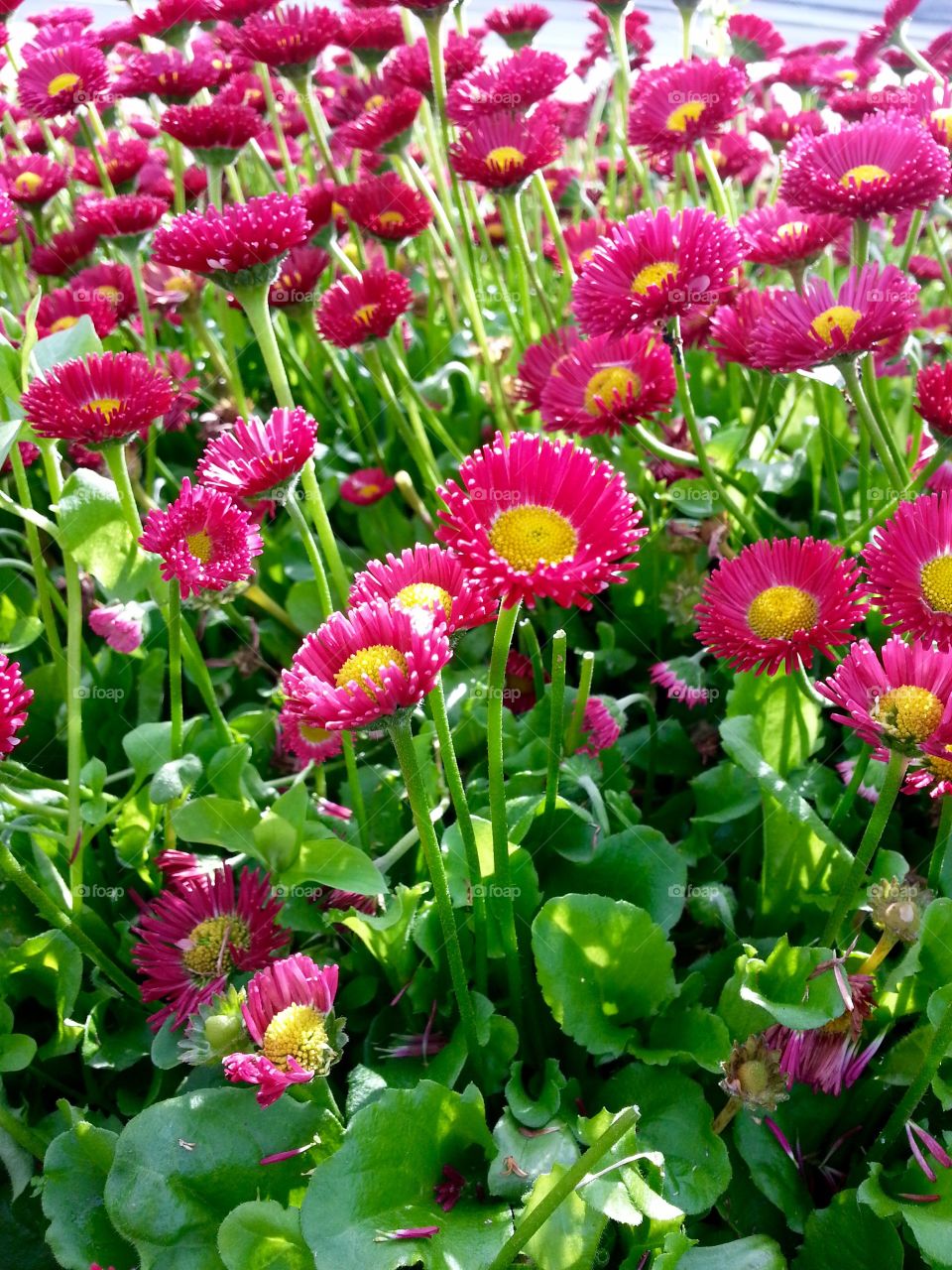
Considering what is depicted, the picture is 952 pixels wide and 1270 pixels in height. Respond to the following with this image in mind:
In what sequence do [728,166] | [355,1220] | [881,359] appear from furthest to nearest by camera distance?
[728,166] → [881,359] → [355,1220]

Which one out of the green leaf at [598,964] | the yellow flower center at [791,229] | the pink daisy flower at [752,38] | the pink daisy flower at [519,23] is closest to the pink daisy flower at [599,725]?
the green leaf at [598,964]

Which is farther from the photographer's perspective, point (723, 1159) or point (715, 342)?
point (715, 342)

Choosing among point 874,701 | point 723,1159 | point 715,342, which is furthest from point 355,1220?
point 715,342

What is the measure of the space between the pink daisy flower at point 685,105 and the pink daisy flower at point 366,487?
63cm

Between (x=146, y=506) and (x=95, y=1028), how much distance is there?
0.65 meters

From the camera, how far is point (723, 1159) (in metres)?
0.89

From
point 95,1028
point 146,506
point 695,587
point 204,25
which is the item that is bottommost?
point 95,1028

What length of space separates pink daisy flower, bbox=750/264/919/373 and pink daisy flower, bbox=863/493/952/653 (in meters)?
0.22

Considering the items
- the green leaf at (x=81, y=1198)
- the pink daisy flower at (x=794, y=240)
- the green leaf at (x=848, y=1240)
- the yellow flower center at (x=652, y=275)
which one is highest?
the yellow flower center at (x=652, y=275)

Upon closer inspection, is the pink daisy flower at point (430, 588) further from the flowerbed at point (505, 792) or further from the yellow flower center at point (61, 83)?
the yellow flower center at point (61, 83)

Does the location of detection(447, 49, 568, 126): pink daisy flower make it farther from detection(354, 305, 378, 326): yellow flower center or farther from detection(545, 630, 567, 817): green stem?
detection(545, 630, 567, 817): green stem

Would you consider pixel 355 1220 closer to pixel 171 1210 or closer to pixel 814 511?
pixel 171 1210

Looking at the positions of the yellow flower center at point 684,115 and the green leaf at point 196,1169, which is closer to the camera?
the green leaf at point 196,1169

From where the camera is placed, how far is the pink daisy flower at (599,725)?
118 cm
